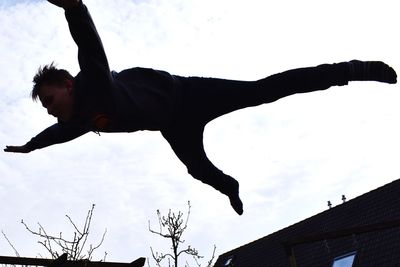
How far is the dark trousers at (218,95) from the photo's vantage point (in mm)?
2863

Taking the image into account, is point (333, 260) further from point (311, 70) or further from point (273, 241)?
point (311, 70)

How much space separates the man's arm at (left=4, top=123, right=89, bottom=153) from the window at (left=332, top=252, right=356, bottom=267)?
1275 cm

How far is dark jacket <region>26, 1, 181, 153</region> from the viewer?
2.47m

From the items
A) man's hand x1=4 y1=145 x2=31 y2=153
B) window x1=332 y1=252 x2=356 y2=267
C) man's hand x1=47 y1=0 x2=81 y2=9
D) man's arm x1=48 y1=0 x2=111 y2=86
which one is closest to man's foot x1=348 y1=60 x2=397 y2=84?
man's arm x1=48 y1=0 x2=111 y2=86

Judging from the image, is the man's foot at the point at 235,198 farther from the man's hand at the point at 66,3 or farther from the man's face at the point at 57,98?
the man's hand at the point at 66,3

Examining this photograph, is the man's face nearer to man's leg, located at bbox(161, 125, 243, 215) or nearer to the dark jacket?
the dark jacket

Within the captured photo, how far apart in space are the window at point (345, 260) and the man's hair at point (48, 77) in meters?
13.4

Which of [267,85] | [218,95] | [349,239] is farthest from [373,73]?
[349,239]

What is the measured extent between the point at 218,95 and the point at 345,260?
13.3 m

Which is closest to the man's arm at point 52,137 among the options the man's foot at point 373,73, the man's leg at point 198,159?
the man's leg at point 198,159

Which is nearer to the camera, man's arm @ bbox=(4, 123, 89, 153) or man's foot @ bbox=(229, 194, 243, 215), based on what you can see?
man's arm @ bbox=(4, 123, 89, 153)

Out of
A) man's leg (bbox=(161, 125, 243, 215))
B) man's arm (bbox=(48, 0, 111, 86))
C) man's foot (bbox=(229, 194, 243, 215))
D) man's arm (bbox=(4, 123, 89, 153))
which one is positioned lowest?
man's foot (bbox=(229, 194, 243, 215))

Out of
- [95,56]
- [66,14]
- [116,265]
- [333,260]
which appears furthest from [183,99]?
[333,260]

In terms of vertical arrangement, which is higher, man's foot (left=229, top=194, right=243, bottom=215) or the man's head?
the man's head
